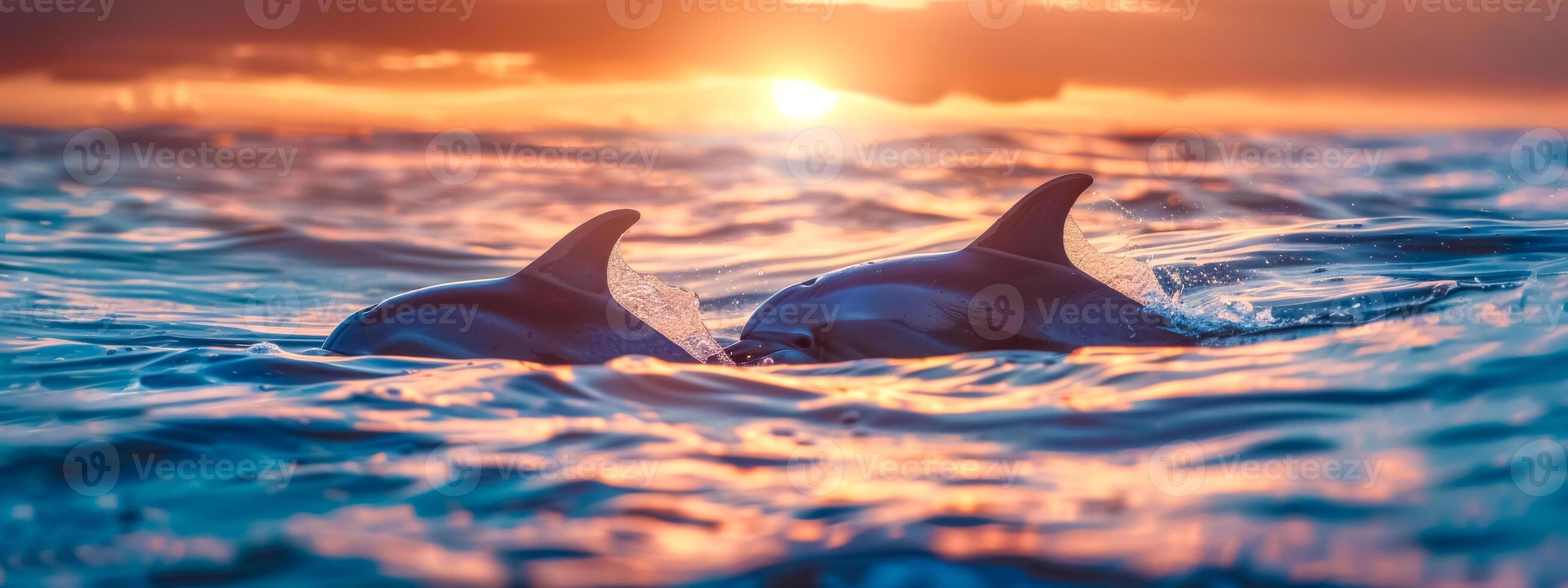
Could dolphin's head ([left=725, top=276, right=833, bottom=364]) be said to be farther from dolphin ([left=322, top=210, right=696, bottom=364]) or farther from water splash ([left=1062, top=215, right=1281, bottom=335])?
water splash ([left=1062, top=215, right=1281, bottom=335])

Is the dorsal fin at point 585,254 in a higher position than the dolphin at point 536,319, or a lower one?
higher

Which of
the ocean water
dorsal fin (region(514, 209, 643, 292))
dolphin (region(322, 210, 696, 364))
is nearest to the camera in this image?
the ocean water

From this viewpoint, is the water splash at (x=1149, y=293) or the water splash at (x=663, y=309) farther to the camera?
the water splash at (x=1149, y=293)

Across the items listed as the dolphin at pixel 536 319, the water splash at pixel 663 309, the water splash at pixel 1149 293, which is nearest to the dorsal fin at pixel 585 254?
the dolphin at pixel 536 319

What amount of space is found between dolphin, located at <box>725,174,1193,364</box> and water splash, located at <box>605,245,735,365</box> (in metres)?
0.22

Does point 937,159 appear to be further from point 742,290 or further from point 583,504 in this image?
point 583,504

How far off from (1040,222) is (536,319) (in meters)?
3.10

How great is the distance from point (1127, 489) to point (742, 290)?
8.46 metres

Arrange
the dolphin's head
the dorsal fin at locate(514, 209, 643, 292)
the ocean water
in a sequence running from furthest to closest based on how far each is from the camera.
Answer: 1. the dolphin's head
2. the dorsal fin at locate(514, 209, 643, 292)
3. the ocean water

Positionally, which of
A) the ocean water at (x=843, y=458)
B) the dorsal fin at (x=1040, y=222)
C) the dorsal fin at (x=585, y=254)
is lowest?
the ocean water at (x=843, y=458)

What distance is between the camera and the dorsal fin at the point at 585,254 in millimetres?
6652

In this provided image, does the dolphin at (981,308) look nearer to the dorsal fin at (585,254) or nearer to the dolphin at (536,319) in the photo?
the dolphin at (536,319)

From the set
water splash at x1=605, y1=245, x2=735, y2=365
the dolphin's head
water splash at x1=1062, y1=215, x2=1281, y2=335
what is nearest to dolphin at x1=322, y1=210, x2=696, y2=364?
water splash at x1=605, y1=245, x2=735, y2=365

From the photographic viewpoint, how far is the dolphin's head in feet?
22.4
